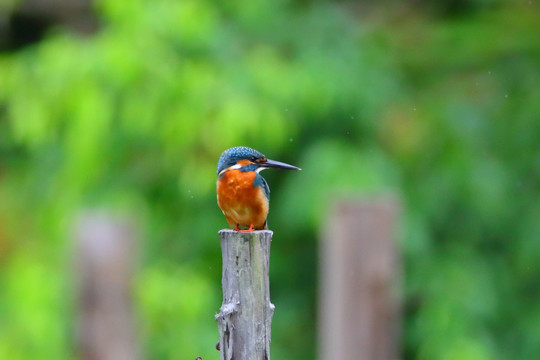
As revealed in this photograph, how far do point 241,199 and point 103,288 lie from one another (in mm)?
1344

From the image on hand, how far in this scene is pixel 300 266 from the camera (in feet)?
16.4

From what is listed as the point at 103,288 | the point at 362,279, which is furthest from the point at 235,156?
the point at 362,279

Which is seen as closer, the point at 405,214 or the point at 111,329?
the point at 111,329

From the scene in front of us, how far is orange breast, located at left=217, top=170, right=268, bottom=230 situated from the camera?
1.71 m

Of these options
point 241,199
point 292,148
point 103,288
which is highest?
point 292,148

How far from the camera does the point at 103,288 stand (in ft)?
9.55

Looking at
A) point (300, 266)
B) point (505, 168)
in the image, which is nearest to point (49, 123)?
point (300, 266)

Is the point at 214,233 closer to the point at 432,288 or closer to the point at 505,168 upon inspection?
the point at 432,288

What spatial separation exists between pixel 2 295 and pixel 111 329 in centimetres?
246

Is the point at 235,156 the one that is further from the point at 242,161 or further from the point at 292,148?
the point at 292,148

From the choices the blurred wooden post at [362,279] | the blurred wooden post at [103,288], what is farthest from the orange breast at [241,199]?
the blurred wooden post at [362,279]

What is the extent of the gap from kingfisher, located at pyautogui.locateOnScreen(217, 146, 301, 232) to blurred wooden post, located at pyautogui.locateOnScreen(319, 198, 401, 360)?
1527 millimetres

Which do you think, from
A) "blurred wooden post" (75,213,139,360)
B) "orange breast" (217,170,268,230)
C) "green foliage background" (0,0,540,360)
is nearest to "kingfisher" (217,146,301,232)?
"orange breast" (217,170,268,230)

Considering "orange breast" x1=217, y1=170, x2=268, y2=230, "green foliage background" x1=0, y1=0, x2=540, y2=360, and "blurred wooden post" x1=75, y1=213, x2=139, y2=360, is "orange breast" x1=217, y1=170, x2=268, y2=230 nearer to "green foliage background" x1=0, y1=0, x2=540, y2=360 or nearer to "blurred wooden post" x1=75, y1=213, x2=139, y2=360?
"blurred wooden post" x1=75, y1=213, x2=139, y2=360
